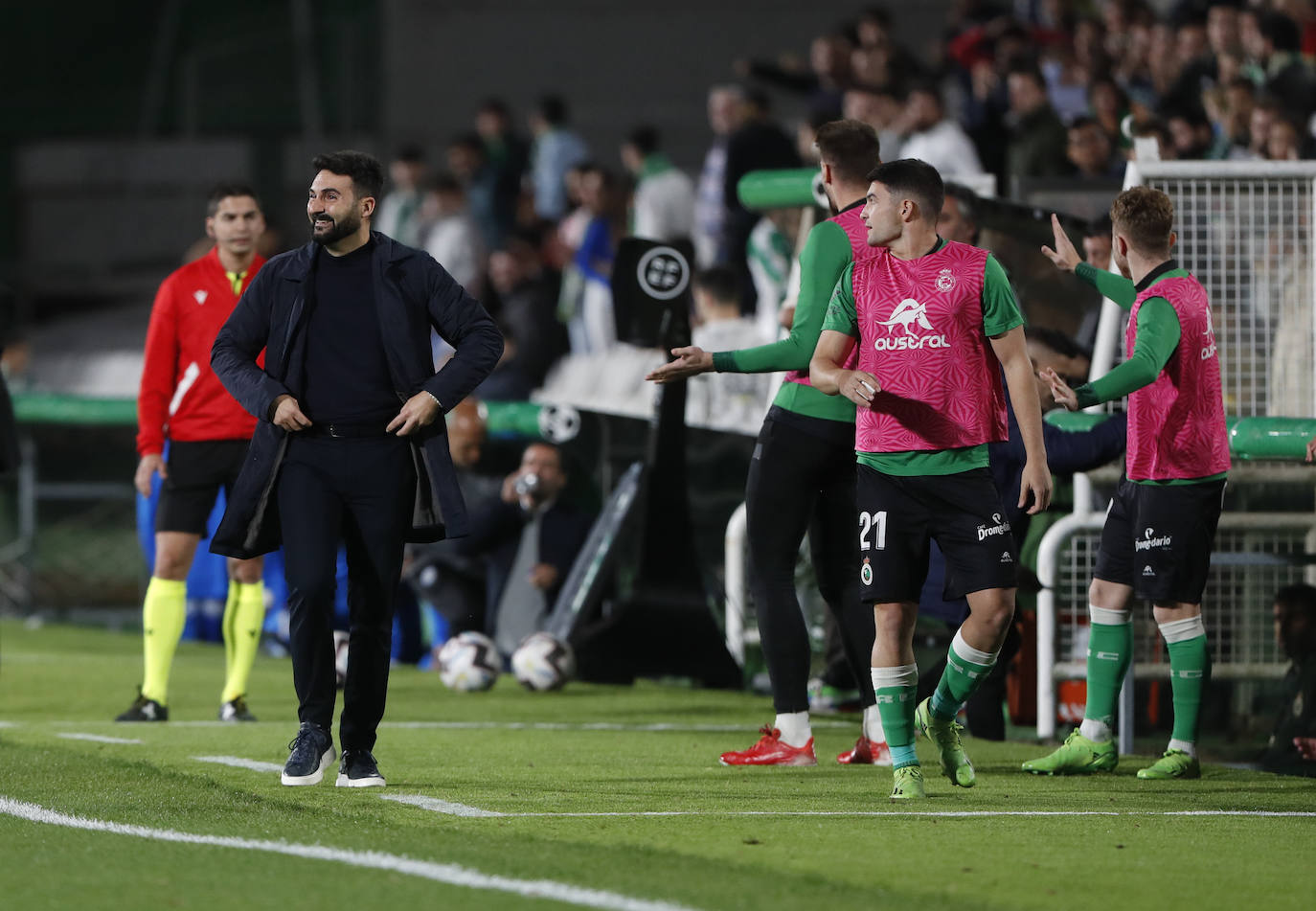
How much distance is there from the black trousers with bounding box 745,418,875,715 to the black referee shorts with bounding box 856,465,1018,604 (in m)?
0.78

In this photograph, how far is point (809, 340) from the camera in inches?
286

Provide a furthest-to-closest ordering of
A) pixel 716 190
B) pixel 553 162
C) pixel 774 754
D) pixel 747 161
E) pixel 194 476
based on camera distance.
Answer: pixel 553 162, pixel 716 190, pixel 747 161, pixel 194 476, pixel 774 754

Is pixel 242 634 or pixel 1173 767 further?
pixel 242 634

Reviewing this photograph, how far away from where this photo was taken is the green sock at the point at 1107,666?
7.84 m

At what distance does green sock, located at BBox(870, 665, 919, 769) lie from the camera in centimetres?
686

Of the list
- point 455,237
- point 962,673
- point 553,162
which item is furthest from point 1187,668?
point 553,162

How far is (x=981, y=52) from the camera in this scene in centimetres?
1747

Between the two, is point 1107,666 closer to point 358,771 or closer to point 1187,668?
point 1187,668

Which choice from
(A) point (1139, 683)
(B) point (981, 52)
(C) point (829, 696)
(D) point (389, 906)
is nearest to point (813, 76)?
(B) point (981, 52)

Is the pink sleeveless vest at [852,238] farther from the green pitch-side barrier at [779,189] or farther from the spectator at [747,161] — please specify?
the spectator at [747,161]

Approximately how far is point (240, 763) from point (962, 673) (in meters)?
2.60

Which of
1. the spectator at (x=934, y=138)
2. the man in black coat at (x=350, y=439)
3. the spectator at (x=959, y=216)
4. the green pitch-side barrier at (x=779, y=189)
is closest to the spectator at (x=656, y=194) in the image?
the spectator at (x=934, y=138)

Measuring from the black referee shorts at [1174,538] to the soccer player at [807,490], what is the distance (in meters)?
1.01

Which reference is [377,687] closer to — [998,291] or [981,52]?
[998,291]
